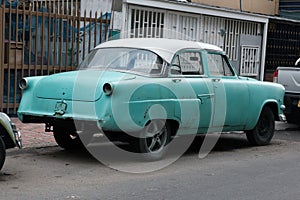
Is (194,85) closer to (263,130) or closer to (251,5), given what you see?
(263,130)

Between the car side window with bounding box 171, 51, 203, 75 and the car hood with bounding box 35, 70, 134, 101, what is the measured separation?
99cm

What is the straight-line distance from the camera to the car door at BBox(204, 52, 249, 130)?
9078 mm

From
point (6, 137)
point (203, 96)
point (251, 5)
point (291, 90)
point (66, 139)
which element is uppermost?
point (251, 5)

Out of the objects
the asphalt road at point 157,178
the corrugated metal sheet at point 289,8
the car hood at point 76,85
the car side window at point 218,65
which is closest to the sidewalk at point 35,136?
the asphalt road at point 157,178

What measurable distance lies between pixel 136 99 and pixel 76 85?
2.86 feet

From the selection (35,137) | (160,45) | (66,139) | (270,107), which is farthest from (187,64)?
(35,137)

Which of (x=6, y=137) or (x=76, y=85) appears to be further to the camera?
(x=76, y=85)

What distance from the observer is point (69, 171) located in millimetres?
7496

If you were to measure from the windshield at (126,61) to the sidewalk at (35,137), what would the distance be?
4.78 feet

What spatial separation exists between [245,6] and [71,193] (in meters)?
15.3

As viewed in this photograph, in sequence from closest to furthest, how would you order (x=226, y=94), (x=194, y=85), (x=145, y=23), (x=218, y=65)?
(x=194, y=85) → (x=226, y=94) → (x=218, y=65) → (x=145, y=23)

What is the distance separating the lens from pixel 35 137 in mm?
9828

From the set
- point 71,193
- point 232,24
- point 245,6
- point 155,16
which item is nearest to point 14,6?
point 155,16

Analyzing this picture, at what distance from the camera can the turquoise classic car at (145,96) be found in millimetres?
7664
